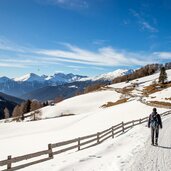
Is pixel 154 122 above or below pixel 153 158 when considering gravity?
above

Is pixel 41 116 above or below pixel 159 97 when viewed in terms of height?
below

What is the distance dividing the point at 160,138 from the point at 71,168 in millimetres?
13020

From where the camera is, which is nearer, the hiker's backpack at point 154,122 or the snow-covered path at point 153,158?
the snow-covered path at point 153,158

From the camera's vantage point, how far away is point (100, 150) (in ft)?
65.8

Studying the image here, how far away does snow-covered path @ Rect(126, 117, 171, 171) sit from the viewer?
1470 cm

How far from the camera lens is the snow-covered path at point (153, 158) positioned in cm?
1470

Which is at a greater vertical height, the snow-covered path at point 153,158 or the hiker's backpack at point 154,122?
the hiker's backpack at point 154,122

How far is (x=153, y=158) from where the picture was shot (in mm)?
17031

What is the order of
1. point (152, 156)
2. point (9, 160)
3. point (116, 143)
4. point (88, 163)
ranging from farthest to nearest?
point (116, 143) → point (152, 156) → point (88, 163) → point (9, 160)

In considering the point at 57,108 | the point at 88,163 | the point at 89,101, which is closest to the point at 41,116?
the point at 57,108

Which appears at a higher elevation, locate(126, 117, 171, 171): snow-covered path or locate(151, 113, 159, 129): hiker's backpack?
locate(151, 113, 159, 129): hiker's backpack

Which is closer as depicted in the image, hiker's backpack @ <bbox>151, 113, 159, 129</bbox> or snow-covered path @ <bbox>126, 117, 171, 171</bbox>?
snow-covered path @ <bbox>126, 117, 171, 171</bbox>

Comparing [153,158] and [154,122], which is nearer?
[153,158]

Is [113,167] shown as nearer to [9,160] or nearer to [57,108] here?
[9,160]
